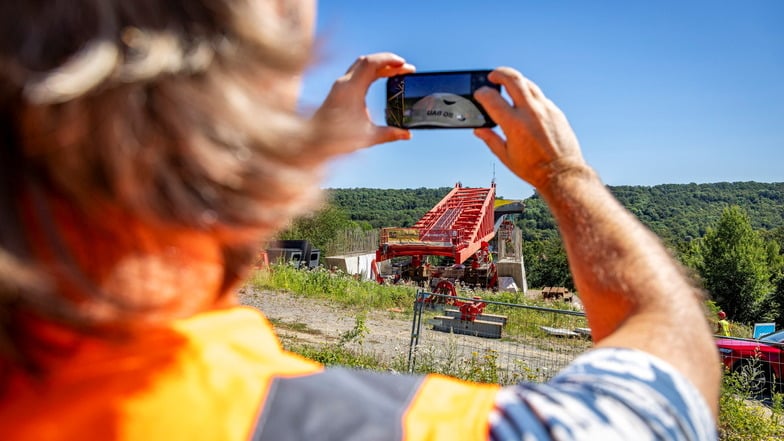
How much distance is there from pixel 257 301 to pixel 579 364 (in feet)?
46.5

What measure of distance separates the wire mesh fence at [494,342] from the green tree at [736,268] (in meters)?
22.7

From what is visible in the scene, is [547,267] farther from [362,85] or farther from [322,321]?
[362,85]

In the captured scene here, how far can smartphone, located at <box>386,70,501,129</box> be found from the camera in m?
1.21

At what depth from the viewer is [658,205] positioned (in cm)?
9669

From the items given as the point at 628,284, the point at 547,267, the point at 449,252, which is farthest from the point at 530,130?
the point at 547,267

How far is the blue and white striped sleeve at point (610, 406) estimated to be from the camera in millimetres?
527

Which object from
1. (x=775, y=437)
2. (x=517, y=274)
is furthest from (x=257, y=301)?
(x=517, y=274)

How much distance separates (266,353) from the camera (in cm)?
55

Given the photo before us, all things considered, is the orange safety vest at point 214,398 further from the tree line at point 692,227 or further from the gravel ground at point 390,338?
the gravel ground at point 390,338

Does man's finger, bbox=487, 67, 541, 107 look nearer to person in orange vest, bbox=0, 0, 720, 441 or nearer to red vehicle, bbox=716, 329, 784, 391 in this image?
person in orange vest, bbox=0, 0, 720, 441

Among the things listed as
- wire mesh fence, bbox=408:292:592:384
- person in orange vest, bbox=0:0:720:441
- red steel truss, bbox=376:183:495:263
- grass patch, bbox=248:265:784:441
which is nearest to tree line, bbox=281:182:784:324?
person in orange vest, bbox=0:0:720:441

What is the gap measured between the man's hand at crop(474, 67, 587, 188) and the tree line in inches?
5.3

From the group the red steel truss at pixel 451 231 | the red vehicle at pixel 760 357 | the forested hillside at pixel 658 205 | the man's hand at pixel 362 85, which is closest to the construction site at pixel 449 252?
the red steel truss at pixel 451 231

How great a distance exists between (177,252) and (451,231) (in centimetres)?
2049
